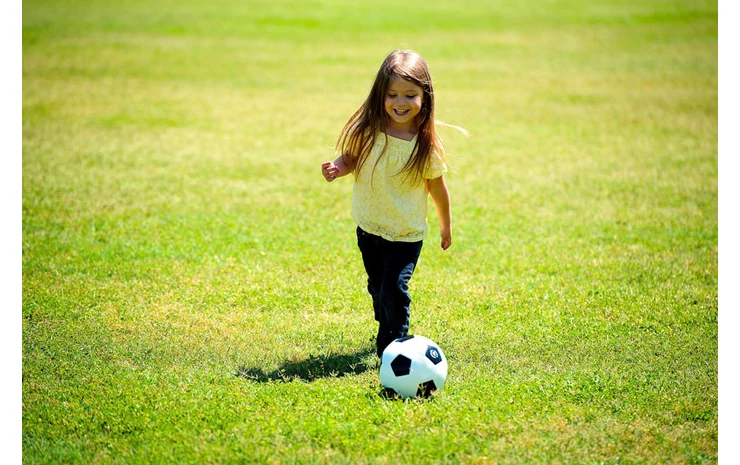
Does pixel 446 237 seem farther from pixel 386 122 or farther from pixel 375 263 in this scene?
pixel 386 122

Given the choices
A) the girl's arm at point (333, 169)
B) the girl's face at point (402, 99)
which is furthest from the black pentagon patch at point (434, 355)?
the girl's face at point (402, 99)

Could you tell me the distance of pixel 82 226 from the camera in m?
7.15

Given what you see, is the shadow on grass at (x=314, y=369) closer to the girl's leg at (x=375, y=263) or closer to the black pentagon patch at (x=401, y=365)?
the girl's leg at (x=375, y=263)

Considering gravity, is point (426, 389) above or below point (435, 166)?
below

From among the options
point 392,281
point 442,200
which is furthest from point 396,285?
point 442,200

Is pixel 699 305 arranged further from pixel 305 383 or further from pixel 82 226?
pixel 82 226

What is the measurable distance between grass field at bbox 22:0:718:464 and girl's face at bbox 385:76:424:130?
1.48 m

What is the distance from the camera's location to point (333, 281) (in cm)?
600

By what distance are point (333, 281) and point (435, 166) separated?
72.6 inches

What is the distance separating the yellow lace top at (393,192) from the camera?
4.46 metres

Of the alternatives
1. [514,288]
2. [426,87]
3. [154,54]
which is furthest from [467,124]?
[154,54]

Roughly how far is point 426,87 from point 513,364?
172cm

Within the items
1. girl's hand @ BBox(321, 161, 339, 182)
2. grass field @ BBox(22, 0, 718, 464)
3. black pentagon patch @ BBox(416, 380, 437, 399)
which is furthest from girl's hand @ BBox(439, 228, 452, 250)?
black pentagon patch @ BBox(416, 380, 437, 399)

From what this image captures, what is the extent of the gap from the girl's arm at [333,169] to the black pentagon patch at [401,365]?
3.50 feet
